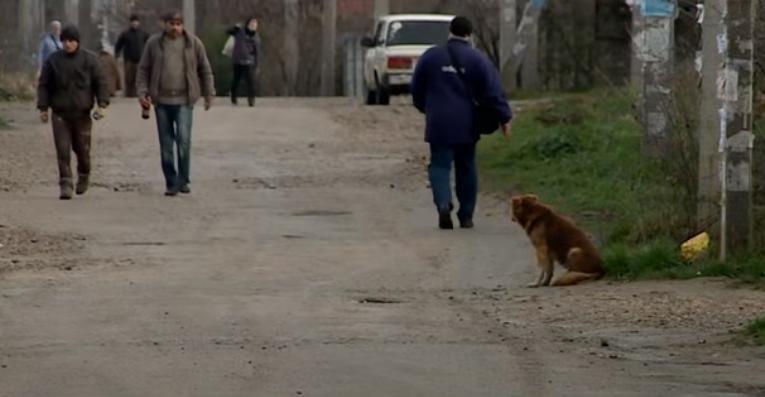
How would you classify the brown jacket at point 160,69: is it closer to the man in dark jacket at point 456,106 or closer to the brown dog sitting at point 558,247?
Answer: the man in dark jacket at point 456,106

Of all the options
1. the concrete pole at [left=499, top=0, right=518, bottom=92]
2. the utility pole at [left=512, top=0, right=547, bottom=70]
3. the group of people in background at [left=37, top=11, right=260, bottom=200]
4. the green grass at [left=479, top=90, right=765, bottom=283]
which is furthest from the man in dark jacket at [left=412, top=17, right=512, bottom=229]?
the concrete pole at [left=499, top=0, right=518, bottom=92]

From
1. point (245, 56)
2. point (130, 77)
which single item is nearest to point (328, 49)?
point (130, 77)

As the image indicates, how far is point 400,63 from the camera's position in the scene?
3616cm

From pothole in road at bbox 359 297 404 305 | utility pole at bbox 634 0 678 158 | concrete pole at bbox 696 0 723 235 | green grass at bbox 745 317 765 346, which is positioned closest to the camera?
green grass at bbox 745 317 765 346

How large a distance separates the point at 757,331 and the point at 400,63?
2547cm

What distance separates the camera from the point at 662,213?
1557 centimetres

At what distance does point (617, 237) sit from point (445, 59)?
2.47 metres

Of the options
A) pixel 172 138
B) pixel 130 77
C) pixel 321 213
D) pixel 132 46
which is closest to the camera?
pixel 321 213

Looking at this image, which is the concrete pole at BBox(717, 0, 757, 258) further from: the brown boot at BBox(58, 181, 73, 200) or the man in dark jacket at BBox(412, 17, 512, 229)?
the brown boot at BBox(58, 181, 73, 200)

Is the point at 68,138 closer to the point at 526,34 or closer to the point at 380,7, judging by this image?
the point at 526,34

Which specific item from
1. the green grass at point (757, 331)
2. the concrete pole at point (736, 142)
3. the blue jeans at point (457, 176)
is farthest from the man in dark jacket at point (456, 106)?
the green grass at point (757, 331)

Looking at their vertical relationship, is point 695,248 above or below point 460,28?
below

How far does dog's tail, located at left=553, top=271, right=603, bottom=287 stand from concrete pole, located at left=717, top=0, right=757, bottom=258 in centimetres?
88

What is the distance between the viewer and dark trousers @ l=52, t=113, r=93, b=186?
1970 centimetres
